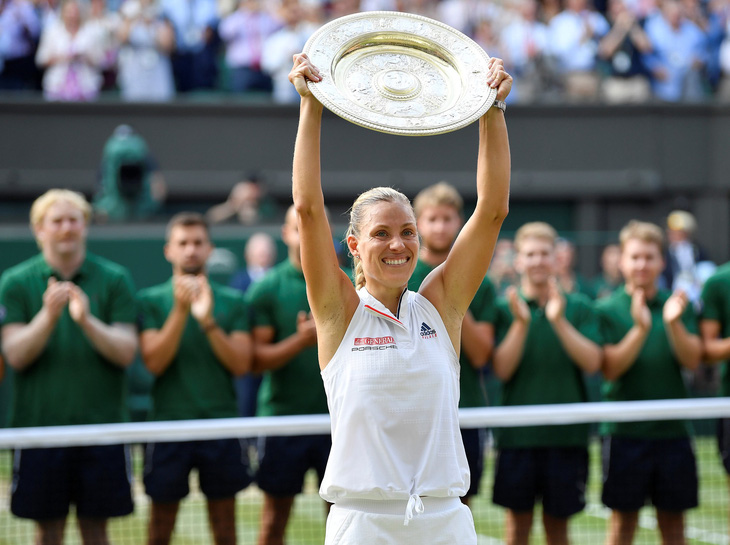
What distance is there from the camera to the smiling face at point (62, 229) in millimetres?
5793

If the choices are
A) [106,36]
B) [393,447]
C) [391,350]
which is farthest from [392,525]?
[106,36]

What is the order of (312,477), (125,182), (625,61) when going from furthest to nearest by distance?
(625,61) → (125,182) → (312,477)

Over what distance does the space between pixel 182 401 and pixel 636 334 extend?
8.94 ft

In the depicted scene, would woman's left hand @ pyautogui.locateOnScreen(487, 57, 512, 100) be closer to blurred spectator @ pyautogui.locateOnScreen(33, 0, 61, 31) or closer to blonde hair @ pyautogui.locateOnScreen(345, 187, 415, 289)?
blonde hair @ pyautogui.locateOnScreen(345, 187, 415, 289)

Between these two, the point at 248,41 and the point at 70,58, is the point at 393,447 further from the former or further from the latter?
the point at 248,41

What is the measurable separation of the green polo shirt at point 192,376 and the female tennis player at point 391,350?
8.56 ft

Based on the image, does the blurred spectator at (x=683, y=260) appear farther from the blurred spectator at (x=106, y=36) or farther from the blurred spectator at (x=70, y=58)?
A: the blurred spectator at (x=70, y=58)

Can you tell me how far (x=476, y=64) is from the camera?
371 cm

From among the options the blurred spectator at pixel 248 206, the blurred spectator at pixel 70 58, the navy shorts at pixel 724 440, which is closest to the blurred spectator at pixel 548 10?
the blurred spectator at pixel 248 206

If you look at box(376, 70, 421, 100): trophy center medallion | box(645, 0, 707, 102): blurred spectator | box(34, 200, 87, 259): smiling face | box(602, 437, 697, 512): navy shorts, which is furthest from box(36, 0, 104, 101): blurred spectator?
box(376, 70, 421, 100): trophy center medallion

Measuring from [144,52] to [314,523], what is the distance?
7993 millimetres

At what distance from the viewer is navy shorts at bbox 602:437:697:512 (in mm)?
5969

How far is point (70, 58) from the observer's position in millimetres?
13258

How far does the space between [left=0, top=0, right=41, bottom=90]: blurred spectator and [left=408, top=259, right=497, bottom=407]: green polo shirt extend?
9190mm
